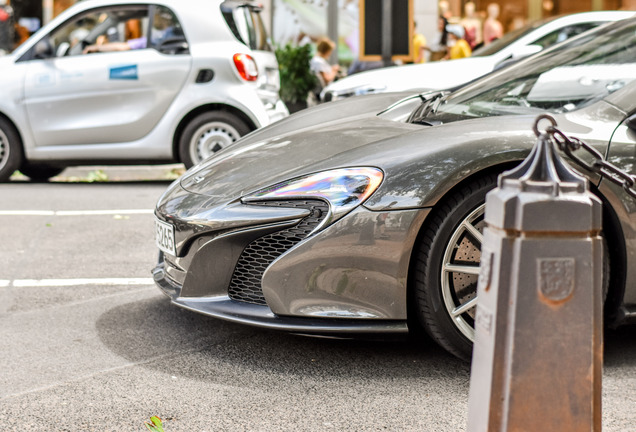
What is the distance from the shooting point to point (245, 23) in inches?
354

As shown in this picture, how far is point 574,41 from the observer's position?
4.64m

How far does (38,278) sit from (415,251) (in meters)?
2.46

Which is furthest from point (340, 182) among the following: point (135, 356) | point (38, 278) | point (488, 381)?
point (38, 278)

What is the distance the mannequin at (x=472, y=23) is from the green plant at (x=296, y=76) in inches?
114

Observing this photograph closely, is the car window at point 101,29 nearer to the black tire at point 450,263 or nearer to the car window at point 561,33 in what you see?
the car window at point 561,33

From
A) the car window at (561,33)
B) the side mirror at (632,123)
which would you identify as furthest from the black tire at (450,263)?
the car window at (561,33)

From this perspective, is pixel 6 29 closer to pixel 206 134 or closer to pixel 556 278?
pixel 206 134

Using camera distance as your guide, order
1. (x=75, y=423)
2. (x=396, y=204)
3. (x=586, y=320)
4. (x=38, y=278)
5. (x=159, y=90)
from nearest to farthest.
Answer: (x=586, y=320), (x=75, y=423), (x=396, y=204), (x=38, y=278), (x=159, y=90)

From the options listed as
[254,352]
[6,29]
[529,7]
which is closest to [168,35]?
[254,352]

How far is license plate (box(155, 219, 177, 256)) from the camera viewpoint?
12.6 ft

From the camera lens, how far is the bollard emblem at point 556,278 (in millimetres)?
2207

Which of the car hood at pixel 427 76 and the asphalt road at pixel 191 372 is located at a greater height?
the car hood at pixel 427 76

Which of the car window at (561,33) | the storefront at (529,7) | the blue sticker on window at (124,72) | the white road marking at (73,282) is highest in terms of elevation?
the storefront at (529,7)

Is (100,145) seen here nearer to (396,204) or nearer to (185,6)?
(185,6)
